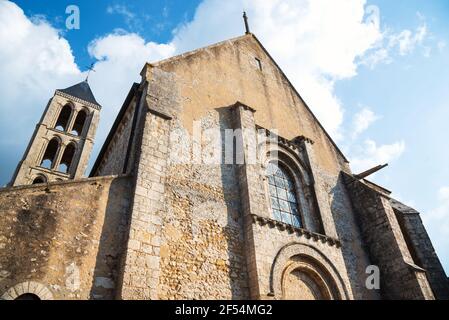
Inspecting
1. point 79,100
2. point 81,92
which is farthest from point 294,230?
point 81,92

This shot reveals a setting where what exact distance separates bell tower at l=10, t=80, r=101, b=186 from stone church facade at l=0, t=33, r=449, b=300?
14.6m

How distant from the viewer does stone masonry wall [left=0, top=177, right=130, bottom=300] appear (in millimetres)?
4801

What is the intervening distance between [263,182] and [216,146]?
165 centimetres

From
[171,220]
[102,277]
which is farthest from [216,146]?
[102,277]

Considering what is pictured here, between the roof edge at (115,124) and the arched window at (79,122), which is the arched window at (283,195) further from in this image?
the arched window at (79,122)

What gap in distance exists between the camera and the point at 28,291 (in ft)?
15.0

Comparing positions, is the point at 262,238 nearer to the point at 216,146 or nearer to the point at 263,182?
the point at 263,182

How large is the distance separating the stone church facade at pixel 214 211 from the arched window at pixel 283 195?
42mm

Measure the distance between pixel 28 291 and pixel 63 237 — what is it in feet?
3.11

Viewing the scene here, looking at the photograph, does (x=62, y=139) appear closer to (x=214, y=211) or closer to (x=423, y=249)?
(x=214, y=211)

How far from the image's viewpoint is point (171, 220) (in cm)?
660

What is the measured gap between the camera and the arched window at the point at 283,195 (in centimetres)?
898

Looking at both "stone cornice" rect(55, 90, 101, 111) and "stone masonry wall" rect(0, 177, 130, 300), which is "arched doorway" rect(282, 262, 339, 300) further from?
"stone cornice" rect(55, 90, 101, 111)
